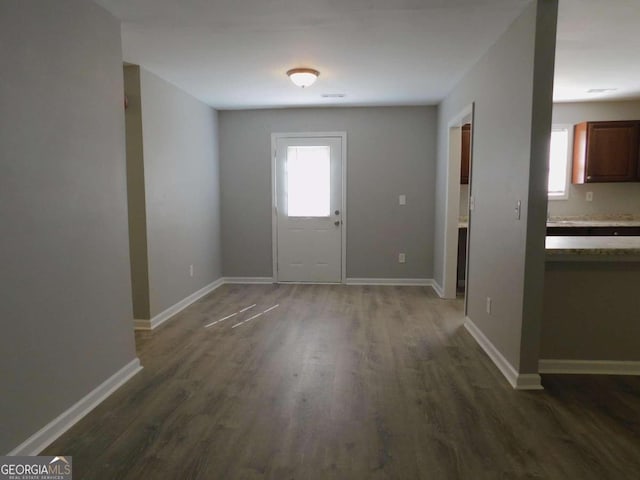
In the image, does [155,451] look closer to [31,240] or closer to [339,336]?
[31,240]

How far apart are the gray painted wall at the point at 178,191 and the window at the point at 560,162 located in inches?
177

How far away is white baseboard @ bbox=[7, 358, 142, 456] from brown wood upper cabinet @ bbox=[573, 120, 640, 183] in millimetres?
5438

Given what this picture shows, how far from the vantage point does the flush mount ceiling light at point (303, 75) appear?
3.71 meters

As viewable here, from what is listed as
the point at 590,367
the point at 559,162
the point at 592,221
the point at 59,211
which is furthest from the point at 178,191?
the point at 592,221

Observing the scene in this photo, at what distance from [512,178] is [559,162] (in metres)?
3.35

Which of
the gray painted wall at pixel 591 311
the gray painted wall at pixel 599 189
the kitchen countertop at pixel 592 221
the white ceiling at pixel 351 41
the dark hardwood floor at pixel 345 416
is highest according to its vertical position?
the white ceiling at pixel 351 41

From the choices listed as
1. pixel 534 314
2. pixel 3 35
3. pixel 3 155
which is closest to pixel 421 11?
pixel 534 314

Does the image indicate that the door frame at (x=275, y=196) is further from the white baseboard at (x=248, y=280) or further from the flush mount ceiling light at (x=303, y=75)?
the flush mount ceiling light at (x=303, y=75)

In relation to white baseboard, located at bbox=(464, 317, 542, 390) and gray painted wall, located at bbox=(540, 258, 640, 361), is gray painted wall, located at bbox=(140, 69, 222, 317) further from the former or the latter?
gray painted wall, located at bbox=(540, 258, 640, 361)

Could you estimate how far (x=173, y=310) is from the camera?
4254mm

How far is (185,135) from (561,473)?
4360 millimetres

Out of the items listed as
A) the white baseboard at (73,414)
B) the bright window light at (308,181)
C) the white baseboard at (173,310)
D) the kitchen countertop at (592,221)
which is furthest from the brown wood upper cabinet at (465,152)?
the white baseboard at (73,414)

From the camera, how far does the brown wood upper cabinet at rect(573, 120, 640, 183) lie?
4953mm

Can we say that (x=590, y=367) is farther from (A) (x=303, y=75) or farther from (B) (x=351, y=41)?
(A) (x=303, y=75)
